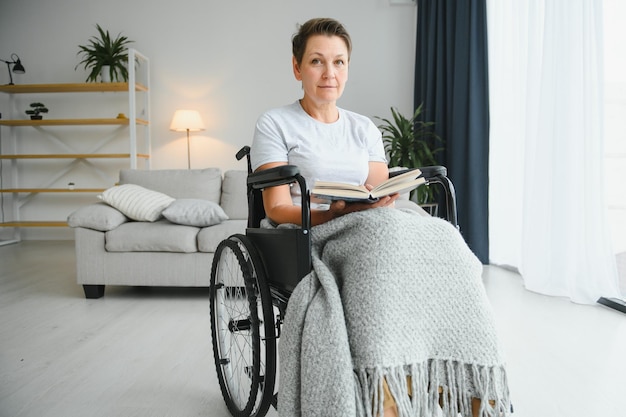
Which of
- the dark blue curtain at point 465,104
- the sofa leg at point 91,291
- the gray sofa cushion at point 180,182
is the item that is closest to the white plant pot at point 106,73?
the gray sofa cushion at point 180,182

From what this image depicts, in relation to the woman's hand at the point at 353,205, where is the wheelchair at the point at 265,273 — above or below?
below

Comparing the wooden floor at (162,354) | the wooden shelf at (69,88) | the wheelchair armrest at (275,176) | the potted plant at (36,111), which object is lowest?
the wooden floor at (162,354)

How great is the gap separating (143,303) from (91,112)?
333cm

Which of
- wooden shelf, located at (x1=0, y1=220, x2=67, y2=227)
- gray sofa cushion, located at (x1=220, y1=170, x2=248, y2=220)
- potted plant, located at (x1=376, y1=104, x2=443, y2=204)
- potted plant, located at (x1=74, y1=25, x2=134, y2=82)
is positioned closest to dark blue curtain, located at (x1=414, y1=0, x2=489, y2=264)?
potted plant, located at (x1=376, y1=104, x2=443, y2=204)

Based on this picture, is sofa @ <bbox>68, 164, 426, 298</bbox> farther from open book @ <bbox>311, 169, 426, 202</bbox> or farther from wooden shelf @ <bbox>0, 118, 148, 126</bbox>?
wooden shelf @ <bbox>0, 118, 148, 126</bbox>

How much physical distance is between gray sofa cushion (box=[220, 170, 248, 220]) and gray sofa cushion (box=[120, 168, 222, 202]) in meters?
0.05

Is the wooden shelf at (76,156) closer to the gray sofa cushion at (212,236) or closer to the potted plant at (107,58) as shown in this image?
the potted plant at (107,58)

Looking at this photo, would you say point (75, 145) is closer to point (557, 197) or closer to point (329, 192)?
point (557, 197)

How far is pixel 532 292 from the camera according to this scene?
9.83ft

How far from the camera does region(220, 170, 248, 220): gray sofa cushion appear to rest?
356cm

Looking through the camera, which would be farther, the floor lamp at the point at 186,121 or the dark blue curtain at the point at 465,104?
the floor lamp at the point at 186,121

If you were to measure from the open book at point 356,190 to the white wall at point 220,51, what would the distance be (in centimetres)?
425

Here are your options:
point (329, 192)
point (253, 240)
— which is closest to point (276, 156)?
point (253, 240)

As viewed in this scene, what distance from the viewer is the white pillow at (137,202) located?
3092mm
